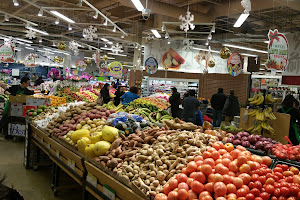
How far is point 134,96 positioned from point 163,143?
5508 millimetres

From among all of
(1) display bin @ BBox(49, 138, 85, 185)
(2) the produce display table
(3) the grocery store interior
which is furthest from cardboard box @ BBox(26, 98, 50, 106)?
(1) display bin @ BBox(49, 138, 85, 185)

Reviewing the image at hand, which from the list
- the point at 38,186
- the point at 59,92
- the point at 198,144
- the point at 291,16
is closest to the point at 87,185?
the point at 198,144

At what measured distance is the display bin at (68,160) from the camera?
3.29 metres

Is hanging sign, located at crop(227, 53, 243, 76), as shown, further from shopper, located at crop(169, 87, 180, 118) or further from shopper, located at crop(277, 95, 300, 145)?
shopper, located at crop(277, 95, 300, 145)

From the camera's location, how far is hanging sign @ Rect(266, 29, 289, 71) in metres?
5.91

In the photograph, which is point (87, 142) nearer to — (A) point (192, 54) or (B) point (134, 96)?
(B) point (134, 96)

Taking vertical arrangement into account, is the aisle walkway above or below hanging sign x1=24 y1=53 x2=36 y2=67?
below

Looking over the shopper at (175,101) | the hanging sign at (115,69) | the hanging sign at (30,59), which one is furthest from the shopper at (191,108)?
the hanging sign at (30,59)

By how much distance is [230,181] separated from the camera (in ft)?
7.05

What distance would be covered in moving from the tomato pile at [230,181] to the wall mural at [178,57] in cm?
1332

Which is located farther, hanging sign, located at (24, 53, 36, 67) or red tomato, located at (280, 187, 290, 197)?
hanging sign, located at (24, 53, 36, 67)

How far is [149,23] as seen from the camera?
45.0 feet

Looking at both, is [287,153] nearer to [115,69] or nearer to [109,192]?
[109,192]

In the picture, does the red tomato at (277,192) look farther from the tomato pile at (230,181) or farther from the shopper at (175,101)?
the shopper at (175,101)
